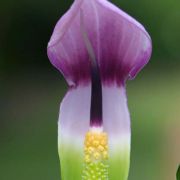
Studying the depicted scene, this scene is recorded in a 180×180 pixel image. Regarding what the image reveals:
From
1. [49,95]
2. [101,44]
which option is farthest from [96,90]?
[49,95]

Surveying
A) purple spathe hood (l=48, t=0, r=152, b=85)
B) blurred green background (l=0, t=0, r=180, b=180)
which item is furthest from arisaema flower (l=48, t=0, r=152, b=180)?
blurred green background (l=0, t=0, r=180, b=180)

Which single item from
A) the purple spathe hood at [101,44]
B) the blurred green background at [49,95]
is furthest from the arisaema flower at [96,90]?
the blurred green background at [49,95]

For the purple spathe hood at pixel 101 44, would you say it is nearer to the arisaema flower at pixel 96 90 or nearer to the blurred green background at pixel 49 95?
the arisaema flower at pixel 96 90

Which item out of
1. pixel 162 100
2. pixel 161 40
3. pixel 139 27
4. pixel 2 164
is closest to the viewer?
pixel 139 27

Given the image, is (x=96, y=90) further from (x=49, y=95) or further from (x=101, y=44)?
(x=49, y=95)

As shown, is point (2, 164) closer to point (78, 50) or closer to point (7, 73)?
point (7, 73)

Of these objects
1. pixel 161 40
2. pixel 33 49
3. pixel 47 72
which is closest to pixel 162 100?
pixel 47 72
